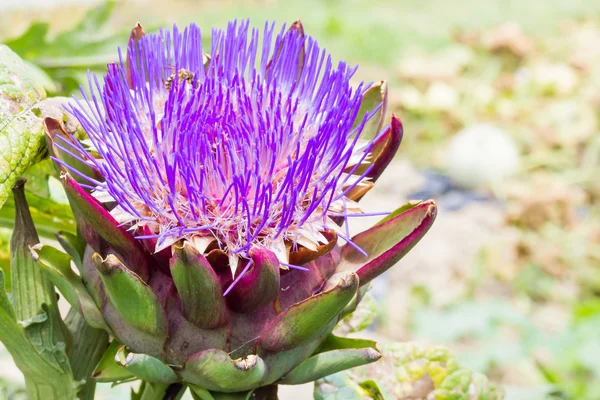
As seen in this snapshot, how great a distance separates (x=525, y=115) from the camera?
3.12 m

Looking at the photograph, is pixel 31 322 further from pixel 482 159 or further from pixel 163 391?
pixel 482 159

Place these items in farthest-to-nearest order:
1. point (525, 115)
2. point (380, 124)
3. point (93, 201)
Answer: point (525, 115)
point (380, 124)
point (93, 201)

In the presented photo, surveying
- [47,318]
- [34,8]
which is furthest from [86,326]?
[34,8]

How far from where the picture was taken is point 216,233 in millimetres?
521

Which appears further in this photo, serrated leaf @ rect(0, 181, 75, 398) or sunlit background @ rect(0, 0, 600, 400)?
sunlit background @ rect(0, 0, 600, 400)

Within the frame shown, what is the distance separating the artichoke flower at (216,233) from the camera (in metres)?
0.50

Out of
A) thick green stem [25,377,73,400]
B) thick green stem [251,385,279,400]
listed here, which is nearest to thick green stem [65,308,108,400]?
thick green stem [25,377,73,400]

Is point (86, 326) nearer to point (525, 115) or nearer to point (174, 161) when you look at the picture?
point (174, 161)

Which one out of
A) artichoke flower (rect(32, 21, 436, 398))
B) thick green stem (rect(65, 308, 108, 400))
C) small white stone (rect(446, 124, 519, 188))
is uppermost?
small white stone (rect(446, 124, 519, 188))

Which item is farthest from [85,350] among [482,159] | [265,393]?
[482,159]

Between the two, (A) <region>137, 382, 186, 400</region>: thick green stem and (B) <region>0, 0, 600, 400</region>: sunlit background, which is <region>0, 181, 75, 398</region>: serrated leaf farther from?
(B) <region>0, 0, 600, 400</region>: sunlit background

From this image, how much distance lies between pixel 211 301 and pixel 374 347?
13cm

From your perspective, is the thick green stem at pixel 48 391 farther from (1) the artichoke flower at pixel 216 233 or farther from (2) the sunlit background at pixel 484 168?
(2) the sunlit background at pixel 484 168

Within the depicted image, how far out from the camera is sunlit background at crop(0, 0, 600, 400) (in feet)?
4.68
